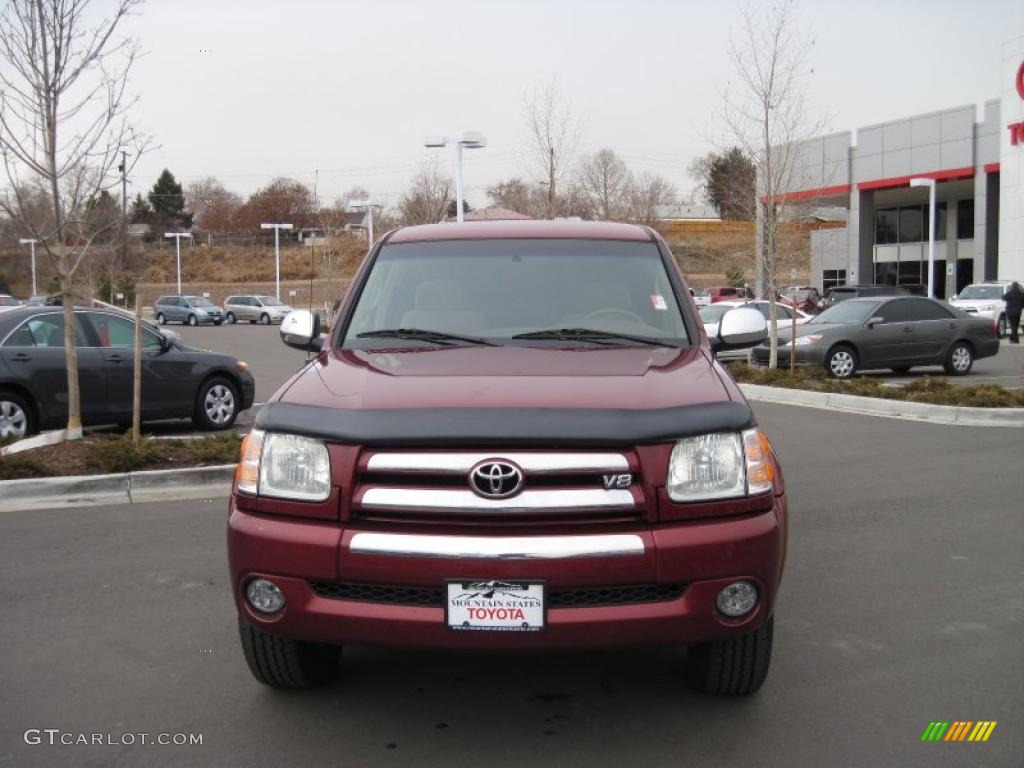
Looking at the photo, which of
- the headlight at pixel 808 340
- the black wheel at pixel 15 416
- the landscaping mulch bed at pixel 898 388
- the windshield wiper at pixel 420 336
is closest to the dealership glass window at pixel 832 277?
the headlight at pixel 808 340

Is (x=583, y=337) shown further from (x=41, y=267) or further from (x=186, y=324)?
(x=41, y=267)

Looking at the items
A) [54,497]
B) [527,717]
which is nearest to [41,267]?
[54,497]

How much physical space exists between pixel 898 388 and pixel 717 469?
38.4 feet

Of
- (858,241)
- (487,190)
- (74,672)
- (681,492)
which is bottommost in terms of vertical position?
(74,672)

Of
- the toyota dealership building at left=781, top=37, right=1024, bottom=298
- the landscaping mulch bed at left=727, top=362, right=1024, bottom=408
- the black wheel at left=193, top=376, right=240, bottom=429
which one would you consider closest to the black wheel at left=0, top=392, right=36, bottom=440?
the black wheel at left=193, top=376, right=240, bottom=429

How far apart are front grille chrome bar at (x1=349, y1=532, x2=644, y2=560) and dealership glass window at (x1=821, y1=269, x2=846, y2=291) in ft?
164

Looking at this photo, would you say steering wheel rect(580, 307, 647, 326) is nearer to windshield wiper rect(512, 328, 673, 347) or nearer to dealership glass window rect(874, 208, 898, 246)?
windshield wiper rect(512, 328, 673, 347)

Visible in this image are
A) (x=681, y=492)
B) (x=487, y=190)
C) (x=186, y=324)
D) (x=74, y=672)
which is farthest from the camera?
(x=487, y=190)

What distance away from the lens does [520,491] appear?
3.02 metres

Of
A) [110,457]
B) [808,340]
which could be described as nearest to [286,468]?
[110,457]

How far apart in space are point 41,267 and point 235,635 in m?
88.3

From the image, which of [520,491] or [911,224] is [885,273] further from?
[520,491]

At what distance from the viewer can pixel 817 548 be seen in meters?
5.94

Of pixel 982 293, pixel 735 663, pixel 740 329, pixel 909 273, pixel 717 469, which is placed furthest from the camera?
pixel 909 273
